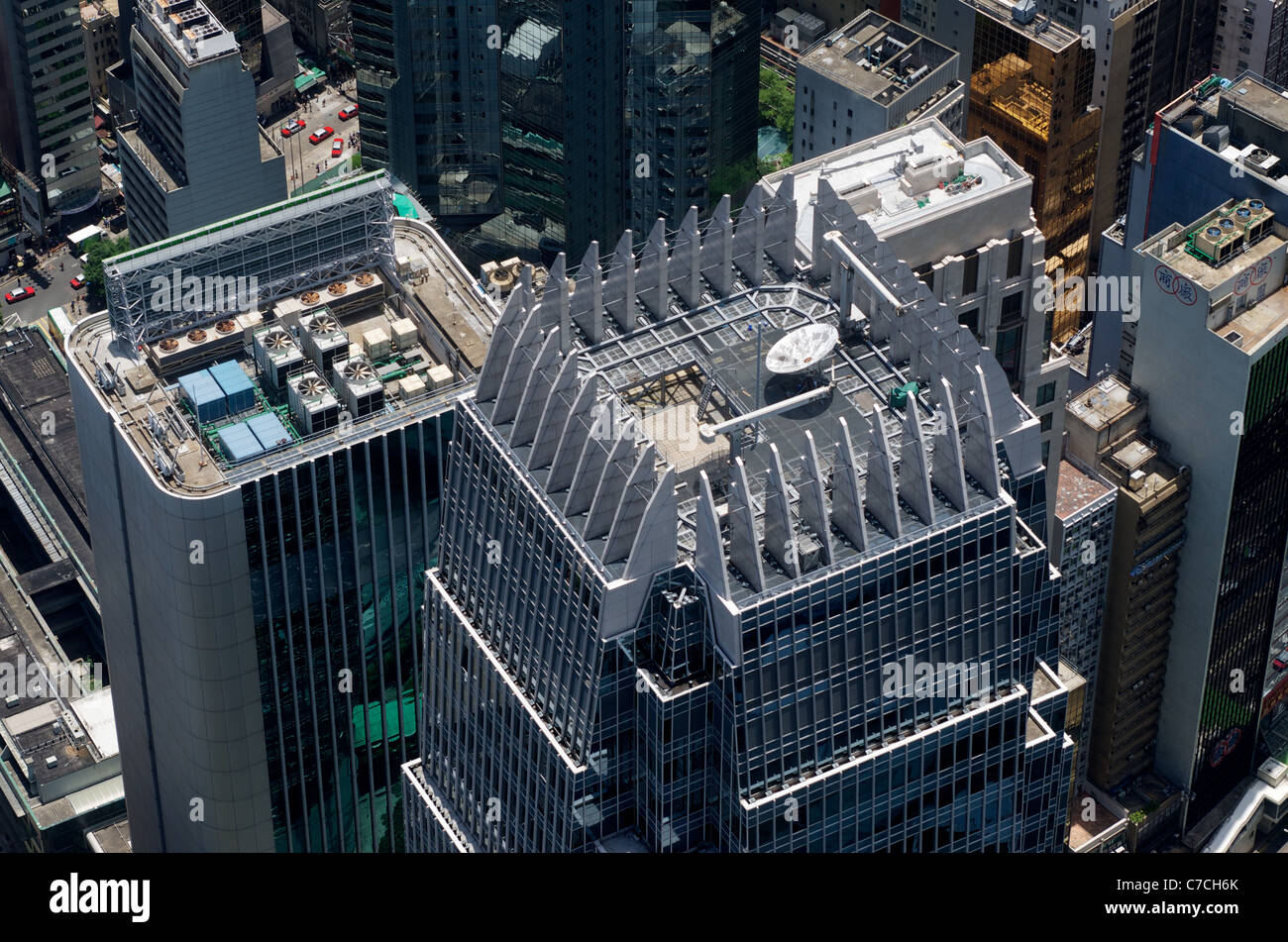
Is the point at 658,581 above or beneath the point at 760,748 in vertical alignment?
above
